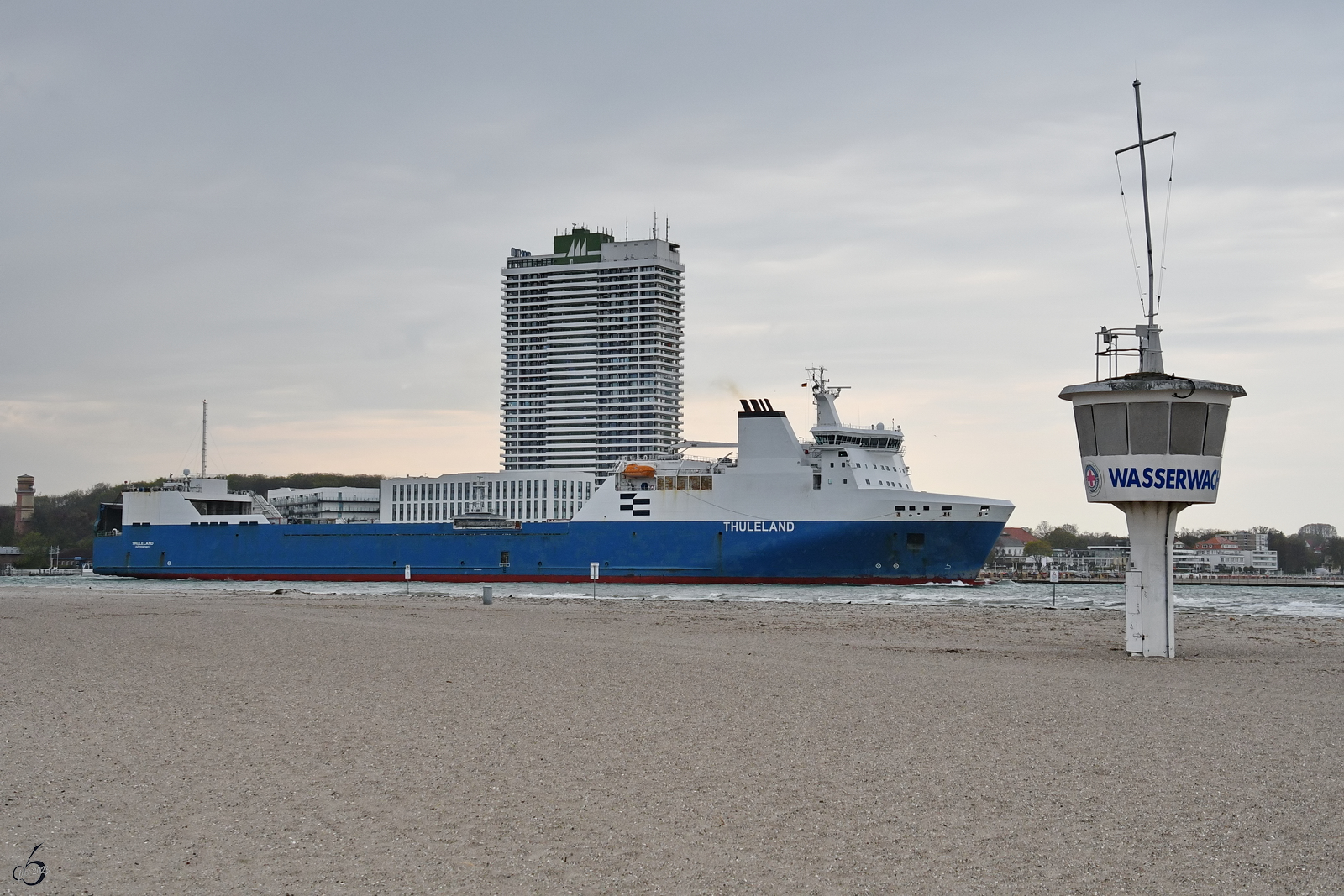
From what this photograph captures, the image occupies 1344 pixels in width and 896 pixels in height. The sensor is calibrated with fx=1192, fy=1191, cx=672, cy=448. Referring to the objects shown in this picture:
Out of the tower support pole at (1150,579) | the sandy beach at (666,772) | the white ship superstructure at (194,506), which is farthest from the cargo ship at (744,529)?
the sandy beach at (666,772)

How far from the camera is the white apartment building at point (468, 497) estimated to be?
207 feet

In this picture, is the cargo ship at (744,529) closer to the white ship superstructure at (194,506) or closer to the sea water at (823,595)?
the sea water at (823,595)

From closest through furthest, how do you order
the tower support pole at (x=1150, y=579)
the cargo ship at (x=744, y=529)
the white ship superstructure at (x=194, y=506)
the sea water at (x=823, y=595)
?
the tower support pole at (x=1150, y=579), the sea water at (x=823, y=595), the cargo ship at (x=744, y=529), the white ship superstructure at (x=194, y=506)

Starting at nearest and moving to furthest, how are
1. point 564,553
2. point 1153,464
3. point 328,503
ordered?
point 1153,464
point 564,553
point 328,503

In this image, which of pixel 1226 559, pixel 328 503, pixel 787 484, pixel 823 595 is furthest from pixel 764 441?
pixel 1226 559

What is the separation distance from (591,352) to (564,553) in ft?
209

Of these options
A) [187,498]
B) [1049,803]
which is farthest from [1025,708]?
[187,498]

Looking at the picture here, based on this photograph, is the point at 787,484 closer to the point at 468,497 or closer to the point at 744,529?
the point at 744,529

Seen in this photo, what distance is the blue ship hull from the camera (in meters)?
42.3

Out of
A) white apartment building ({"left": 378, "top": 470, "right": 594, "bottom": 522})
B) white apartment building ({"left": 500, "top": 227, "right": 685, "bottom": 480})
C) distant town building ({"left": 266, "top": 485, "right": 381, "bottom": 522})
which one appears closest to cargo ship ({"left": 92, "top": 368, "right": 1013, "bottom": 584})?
white apartment building ({"left": 378, "top": 470, "right": 594, "bottom": 522})

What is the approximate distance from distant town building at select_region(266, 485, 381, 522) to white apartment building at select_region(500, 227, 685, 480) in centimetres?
3371

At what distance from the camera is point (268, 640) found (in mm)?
17703

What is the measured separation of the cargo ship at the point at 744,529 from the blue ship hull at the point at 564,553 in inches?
2.0

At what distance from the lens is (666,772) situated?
8.17m
